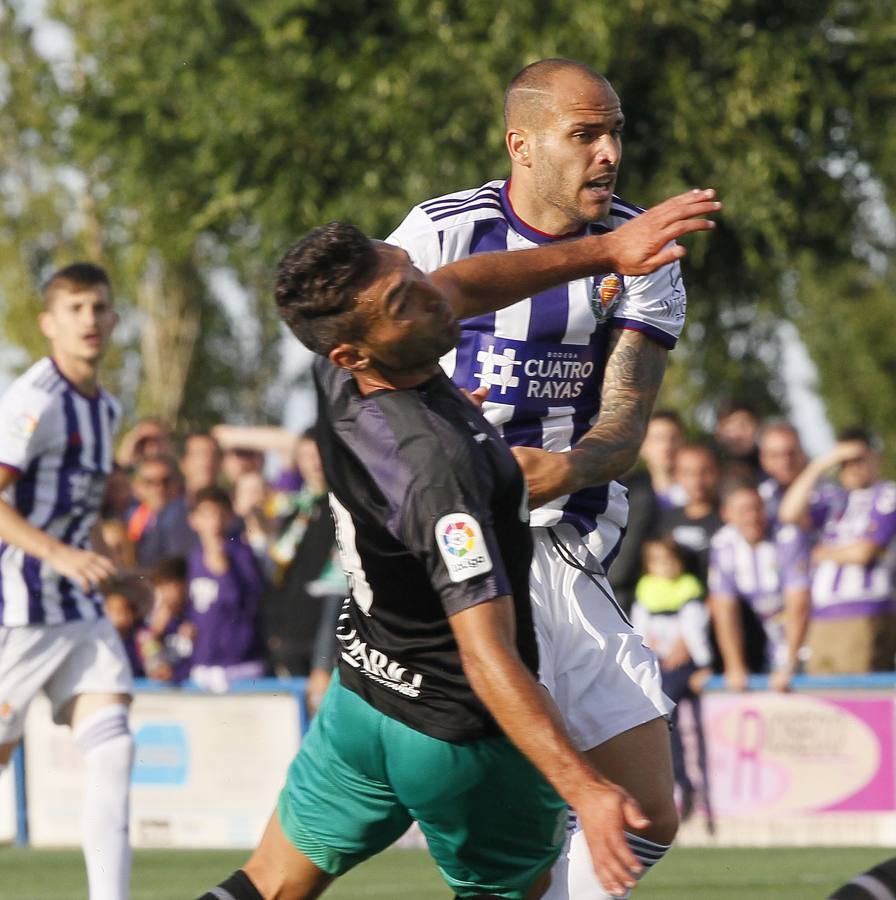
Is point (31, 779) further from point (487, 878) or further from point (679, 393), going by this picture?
point (679, 393)

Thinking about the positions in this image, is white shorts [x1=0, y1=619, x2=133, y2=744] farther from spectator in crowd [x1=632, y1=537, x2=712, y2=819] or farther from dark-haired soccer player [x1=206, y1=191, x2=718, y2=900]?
spectator in crowd [x1=632, y1=537, x2=712, y2=819]

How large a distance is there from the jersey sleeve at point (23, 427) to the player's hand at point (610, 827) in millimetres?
4333

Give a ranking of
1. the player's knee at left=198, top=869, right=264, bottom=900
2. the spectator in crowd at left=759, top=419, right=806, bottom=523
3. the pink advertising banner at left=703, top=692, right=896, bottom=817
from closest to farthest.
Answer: the player's knee at left=198, top=869, right=264, bottom=900
the pink advertising banner at left=703, top=692, right=896, bottom=817
the spectator in crowd at left=759, top=419, right=806, bottom=523

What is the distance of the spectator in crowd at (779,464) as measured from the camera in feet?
40.2

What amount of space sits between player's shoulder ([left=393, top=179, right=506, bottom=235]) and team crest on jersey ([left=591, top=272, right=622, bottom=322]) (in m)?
0.35

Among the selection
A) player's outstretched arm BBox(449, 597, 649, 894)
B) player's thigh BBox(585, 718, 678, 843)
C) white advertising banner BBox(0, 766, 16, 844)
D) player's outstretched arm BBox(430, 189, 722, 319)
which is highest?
player's outstretched arm BBox(430, 189, 722, 319)

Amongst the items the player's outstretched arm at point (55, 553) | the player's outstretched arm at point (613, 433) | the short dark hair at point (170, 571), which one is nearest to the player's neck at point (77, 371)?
the player's outstretched arm at point (55, 553)

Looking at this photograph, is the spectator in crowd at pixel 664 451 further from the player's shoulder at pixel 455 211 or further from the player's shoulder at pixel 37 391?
the player's shoulder at pixel 455 211

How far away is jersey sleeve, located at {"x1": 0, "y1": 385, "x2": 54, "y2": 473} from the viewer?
7.52 meters

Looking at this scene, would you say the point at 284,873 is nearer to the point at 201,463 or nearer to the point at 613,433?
the point at 613,433

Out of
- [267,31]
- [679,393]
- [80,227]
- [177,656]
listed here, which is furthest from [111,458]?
[80,227]

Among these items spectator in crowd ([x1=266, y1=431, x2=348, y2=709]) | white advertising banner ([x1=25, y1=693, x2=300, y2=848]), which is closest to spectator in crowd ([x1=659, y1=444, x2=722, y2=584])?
spectator in crowd ([x1=266, y1=431, x2=348, y2=709])

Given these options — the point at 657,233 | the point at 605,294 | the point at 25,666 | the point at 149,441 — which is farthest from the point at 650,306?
the point at 149,441

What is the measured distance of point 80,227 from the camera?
118 ft
